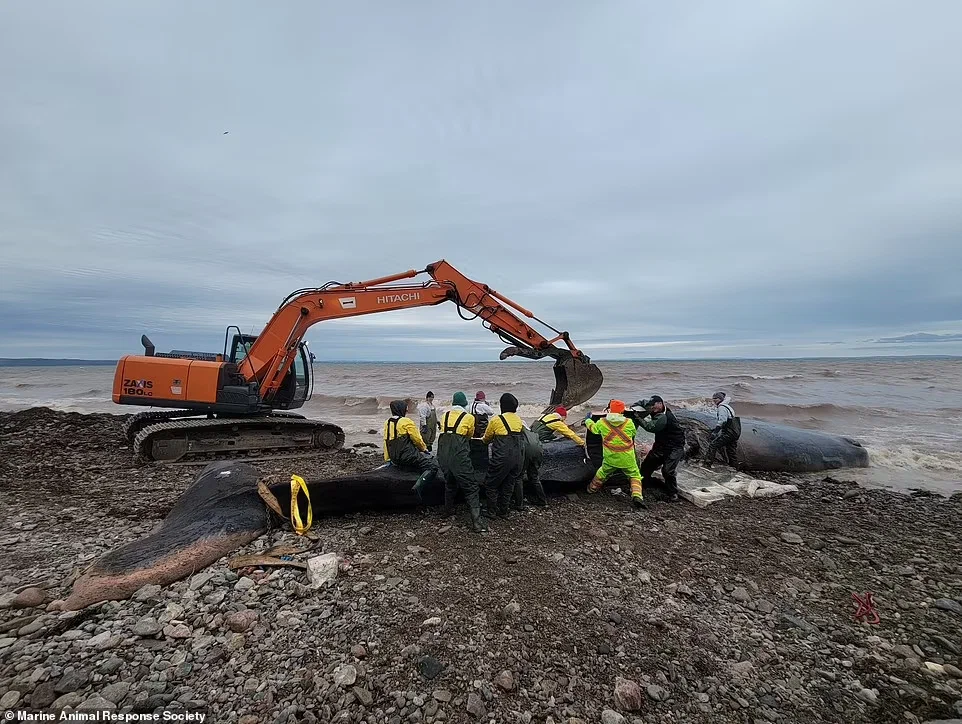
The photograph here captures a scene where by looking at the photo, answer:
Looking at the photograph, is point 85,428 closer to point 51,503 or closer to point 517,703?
point 51,503

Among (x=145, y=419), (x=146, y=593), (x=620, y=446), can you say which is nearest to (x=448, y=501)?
(x=620, y=446)

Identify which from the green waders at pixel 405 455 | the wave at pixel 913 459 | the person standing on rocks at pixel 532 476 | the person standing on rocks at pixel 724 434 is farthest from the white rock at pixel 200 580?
the wave at pixel 913 459

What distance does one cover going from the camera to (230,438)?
357 inches

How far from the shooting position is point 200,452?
8836 millimetres

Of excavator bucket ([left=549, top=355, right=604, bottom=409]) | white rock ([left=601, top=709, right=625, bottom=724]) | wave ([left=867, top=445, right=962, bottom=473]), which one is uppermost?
excavator bucket ([left=549, top=355, right=604, bottom=409])

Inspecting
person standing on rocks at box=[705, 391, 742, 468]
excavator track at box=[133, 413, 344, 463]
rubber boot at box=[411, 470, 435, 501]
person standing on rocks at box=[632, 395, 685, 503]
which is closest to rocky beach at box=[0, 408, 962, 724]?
rubber boot at box=[411, 470, 435, 501]

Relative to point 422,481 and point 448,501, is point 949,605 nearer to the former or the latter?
point 448,501

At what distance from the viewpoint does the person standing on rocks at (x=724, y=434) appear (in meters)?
7.53

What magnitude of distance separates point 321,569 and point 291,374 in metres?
6.33

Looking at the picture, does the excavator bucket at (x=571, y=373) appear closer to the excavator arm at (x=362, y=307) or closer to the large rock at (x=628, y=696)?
the excavator arm at (x=362, y=307)

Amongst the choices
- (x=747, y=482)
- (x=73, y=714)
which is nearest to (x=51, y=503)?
(x=73, y=714)

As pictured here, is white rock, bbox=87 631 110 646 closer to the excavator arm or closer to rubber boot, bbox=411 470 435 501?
rubber boot, bbox=411 470 435 501

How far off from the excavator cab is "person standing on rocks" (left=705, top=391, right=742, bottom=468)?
24.9ft

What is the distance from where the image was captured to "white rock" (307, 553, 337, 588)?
12.1 feet
